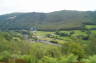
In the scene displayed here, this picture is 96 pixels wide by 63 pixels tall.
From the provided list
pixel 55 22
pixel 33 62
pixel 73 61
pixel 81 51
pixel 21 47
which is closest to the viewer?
pixel 73 61

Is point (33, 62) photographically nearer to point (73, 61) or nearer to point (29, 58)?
point (29, 58)

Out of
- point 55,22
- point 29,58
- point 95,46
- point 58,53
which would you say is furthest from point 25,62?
point 55,22

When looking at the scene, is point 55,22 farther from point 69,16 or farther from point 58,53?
point 58,53

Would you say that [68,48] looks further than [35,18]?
No

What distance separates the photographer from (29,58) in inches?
587

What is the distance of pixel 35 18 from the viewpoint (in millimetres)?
93312

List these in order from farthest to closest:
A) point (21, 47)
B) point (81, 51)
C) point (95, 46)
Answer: point (21, 47) → point (95, 46) → point (81, 51)

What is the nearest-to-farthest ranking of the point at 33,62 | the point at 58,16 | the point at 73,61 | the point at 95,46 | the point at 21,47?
1. the point at 73,61
2. the point at 33,62
3. the point at 95,46
4. the point at 21,47
5. the point at 58,16

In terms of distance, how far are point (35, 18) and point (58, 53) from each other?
75173 millimetres

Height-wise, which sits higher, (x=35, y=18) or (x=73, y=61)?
(x=73, y=61)

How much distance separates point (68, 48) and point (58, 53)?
Result: 1.05 m

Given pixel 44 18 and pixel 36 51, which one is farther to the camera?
pixel 44 18

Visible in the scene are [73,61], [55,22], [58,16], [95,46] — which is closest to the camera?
[73,61]

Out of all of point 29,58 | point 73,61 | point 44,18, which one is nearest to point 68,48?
point 29,58
